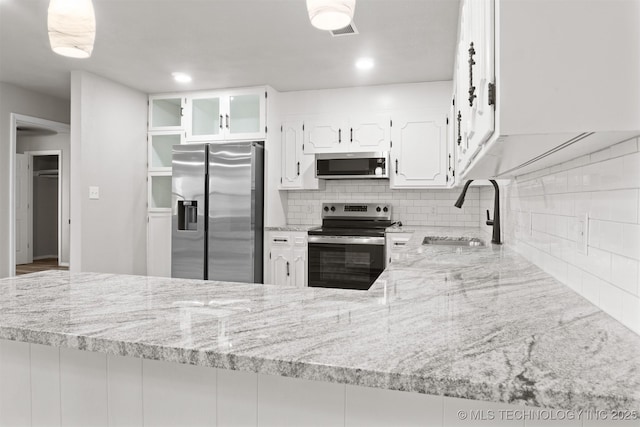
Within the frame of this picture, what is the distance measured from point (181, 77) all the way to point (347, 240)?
2.29 m

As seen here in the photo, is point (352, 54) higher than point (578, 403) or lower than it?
higher

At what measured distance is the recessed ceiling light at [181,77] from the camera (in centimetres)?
393

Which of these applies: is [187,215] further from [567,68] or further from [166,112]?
[567,68]

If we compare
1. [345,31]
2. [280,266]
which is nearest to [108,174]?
[280,266]

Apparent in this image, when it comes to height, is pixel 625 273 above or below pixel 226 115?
below

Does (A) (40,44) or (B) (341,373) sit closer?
(B) (341,373)

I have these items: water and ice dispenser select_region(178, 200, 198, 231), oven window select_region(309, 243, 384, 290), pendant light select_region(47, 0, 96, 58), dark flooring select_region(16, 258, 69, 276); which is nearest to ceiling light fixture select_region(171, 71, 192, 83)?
water and ice dispenser select_region(178, 200, 198, 231)

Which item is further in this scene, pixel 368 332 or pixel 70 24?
pixel 70 24

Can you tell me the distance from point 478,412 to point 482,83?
0.72 meters

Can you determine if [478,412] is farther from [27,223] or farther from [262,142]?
[27,223]

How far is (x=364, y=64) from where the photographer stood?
11.8ft

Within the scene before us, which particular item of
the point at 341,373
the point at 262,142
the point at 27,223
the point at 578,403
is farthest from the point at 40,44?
the point at 27,223

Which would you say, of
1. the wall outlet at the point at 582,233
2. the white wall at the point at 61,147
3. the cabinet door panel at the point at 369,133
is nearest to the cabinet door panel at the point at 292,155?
the cabinet door panel at the point at 369,133

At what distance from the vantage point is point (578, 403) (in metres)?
0.53
